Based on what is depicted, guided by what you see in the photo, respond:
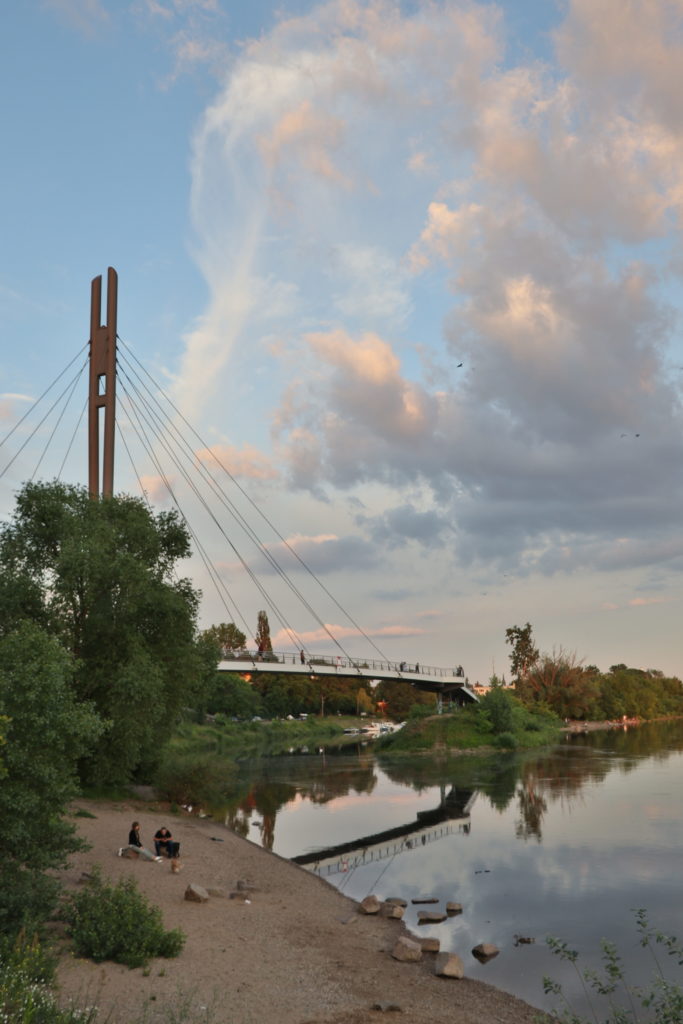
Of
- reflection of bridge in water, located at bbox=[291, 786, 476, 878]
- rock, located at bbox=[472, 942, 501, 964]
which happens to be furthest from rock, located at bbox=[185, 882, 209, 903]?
reflection of bridge in water, located at bbox=[291, 786, 476, 878]

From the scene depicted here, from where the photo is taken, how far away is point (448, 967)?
16.8 metres

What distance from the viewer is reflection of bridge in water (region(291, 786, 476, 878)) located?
31078mm

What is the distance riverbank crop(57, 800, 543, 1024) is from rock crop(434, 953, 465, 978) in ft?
0.60

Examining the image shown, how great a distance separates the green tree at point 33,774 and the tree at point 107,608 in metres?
14.5

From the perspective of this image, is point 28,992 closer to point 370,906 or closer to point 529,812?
point 370,906

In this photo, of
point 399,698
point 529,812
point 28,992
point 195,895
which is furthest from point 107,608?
point 399,698

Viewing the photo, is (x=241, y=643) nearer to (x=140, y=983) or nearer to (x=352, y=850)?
(x=352, y=850)

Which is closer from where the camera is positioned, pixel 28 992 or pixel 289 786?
pixel 28 992

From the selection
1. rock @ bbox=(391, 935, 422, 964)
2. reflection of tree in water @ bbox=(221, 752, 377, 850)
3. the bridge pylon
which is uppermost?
the bridge pylon

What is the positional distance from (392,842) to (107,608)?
16.8 metres

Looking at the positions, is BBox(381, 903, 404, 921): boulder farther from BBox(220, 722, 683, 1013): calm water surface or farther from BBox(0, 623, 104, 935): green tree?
BBox(0, 623, 104, 935): green tree

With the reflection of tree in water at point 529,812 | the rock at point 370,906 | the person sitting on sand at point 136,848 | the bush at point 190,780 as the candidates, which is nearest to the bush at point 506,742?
the reflection of tree in water at point 529,812

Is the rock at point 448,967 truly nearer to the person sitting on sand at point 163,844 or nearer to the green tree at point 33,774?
the green tree at point 33,774

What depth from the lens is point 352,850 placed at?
3369 centimetres
